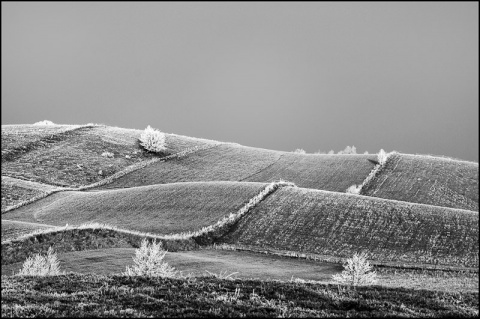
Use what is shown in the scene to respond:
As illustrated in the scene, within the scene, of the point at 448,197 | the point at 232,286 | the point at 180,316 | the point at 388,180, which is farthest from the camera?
the point at 388,180

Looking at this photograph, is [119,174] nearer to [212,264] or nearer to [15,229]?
[15,229]

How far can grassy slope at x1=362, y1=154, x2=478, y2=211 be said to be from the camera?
73875 mm

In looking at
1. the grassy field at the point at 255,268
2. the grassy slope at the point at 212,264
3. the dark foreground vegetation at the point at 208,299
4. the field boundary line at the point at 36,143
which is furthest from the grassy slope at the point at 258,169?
the dark foreground vegetation at the point at 208,299

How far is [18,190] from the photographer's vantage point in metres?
67.2

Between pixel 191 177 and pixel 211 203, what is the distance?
26572 mm

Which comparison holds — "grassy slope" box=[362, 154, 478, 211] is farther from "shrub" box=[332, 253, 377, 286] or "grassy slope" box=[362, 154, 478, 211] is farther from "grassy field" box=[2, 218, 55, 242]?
"grassy field" box=[2, 218, 55, 242]

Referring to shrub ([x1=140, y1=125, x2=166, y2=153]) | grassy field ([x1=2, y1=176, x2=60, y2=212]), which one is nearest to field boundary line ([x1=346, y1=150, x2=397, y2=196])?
shrub ([x1=140, y1=125, x2=166, y2=153])

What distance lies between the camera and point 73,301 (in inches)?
680

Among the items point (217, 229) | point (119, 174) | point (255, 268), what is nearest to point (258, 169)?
point (119, 174)

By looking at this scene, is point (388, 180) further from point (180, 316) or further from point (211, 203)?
point (180, 316)

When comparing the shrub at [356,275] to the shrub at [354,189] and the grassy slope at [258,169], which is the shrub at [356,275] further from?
the grassy slope at [258,169]

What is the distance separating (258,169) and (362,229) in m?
44.4

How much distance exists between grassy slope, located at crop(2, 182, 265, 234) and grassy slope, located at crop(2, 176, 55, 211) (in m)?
1.83

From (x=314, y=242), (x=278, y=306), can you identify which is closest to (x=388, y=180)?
(x=314, y=242)
